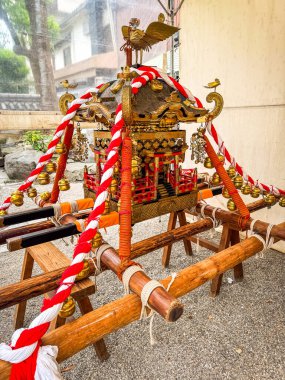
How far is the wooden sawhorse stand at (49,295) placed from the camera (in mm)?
1577

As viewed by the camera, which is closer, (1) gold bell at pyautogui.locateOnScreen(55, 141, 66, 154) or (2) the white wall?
(1) gold bell at pyautogui.locateOnScreen(55, 141, 66, 154)

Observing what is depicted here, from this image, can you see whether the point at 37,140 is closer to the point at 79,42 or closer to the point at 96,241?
the point at 79,42

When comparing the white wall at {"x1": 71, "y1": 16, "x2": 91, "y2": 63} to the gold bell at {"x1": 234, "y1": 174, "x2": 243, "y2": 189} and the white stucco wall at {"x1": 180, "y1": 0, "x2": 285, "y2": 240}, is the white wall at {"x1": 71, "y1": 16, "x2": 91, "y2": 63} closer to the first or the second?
the white stucco wall at {"x1": 180, "y1": 0, "x2": 285, "y2": 240}

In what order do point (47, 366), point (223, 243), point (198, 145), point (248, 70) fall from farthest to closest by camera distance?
point (248, 70) < point (223, 243) < point (198, 145) < point (47, 366)

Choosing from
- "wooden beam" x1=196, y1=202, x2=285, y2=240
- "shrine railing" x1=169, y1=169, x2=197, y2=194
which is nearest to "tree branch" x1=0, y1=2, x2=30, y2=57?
"shrine railing" x1=169, y1=169, x2=197, y2=194

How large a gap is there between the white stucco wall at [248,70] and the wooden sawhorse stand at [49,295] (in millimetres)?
2836

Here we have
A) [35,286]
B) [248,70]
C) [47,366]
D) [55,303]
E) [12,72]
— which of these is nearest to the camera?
[47,366]

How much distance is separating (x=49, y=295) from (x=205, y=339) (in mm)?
1345

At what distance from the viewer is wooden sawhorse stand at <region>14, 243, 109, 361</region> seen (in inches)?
62.1

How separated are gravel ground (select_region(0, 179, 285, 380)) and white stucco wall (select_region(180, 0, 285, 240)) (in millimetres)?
1443

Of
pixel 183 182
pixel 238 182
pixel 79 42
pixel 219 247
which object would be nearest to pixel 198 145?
pixel 183 182

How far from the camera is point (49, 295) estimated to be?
1.88m

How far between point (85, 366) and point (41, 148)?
8.95 m

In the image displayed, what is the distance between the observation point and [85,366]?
190 centimetres
